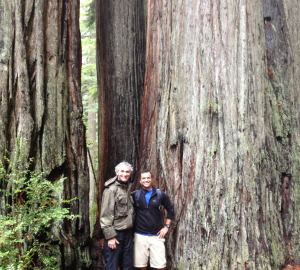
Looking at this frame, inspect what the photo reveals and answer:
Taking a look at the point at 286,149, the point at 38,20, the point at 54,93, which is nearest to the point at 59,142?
the point at 54,93

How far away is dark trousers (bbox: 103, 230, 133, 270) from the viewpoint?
435 cm

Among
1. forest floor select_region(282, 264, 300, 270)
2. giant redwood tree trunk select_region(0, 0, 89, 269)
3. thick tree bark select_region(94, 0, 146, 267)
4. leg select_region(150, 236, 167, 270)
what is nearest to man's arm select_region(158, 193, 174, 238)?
leg select_region(150, 236, 167, 270)

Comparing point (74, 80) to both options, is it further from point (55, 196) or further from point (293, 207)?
point (293, 207)

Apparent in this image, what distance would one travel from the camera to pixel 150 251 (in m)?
4.61

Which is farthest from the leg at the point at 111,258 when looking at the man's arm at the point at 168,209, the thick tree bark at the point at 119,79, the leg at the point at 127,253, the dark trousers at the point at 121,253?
the thick tree bark at the point at 119,79

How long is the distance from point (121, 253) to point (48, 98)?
89.4 inches

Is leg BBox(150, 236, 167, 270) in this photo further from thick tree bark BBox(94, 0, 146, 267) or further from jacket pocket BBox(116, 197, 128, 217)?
thick tree bark BBox(94, 0, 146, 267)

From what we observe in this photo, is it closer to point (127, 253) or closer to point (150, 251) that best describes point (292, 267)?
point (150, 251)

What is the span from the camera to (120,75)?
282 inches

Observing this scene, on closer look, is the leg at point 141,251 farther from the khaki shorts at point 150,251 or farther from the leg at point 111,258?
the leg at point 111,258

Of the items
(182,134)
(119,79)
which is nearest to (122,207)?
(182,134)

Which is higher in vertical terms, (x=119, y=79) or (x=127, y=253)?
(x=119, y=79)

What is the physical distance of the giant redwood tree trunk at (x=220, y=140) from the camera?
4492 millimetres

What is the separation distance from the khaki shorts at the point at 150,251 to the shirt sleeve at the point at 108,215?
52 cm
